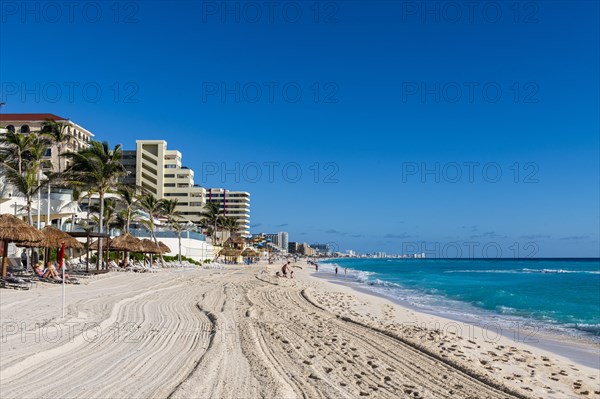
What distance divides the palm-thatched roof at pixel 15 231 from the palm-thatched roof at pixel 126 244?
12.2 metres

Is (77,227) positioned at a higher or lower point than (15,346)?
higher

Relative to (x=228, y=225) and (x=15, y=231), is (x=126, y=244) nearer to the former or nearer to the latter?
(x=15, y=231)

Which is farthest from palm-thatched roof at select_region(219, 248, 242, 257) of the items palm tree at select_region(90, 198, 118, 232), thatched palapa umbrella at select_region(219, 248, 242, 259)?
palm tree at select_region(90, 198, 118, 232)

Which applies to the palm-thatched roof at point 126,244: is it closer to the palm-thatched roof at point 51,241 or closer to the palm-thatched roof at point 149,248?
the palm-thatched roof at point 149,248

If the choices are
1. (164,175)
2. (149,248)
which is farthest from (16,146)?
(164,175)

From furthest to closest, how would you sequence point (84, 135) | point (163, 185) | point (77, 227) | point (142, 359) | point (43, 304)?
point (163, 185)
point (84, 135)
point (77, 227)
point (43, 304)
point (142, 359)

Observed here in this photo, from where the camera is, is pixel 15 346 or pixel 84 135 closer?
pixel 15 346

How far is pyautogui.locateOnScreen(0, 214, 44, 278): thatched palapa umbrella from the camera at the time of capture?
57.9ft

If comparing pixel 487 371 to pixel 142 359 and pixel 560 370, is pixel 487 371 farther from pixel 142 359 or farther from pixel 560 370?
pixel 142 359

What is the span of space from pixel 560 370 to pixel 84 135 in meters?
75.3

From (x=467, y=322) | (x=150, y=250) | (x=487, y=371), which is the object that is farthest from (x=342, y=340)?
(x=150, y=250)

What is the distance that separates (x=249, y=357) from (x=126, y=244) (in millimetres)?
25667

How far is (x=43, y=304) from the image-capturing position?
13.3 m

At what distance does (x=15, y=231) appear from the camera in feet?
58.5
